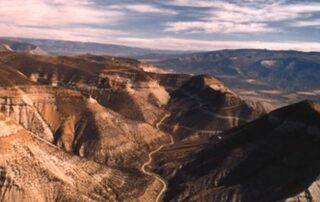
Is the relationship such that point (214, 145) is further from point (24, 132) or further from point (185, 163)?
point (24, 132)

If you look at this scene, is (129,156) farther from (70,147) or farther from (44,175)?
(44,175)

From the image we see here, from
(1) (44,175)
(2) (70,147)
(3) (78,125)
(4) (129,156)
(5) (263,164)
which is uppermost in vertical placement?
(5) (263,164)

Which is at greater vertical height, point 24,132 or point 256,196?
point 24,132

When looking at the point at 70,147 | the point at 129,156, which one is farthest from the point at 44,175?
the point at 70,147

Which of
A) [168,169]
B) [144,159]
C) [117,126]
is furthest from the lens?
[117,126]

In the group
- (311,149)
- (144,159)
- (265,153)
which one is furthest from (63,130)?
(311,149)

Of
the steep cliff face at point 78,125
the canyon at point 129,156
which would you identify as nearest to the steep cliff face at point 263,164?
the canyon at point 129,156

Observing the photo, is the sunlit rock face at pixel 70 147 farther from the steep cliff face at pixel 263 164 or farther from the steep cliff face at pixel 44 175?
the steep cliff face at pixel 263 164

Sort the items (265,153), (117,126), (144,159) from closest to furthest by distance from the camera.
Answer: (265,153) < (144,159) < (117,126)

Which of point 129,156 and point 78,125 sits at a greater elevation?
point 78,125
